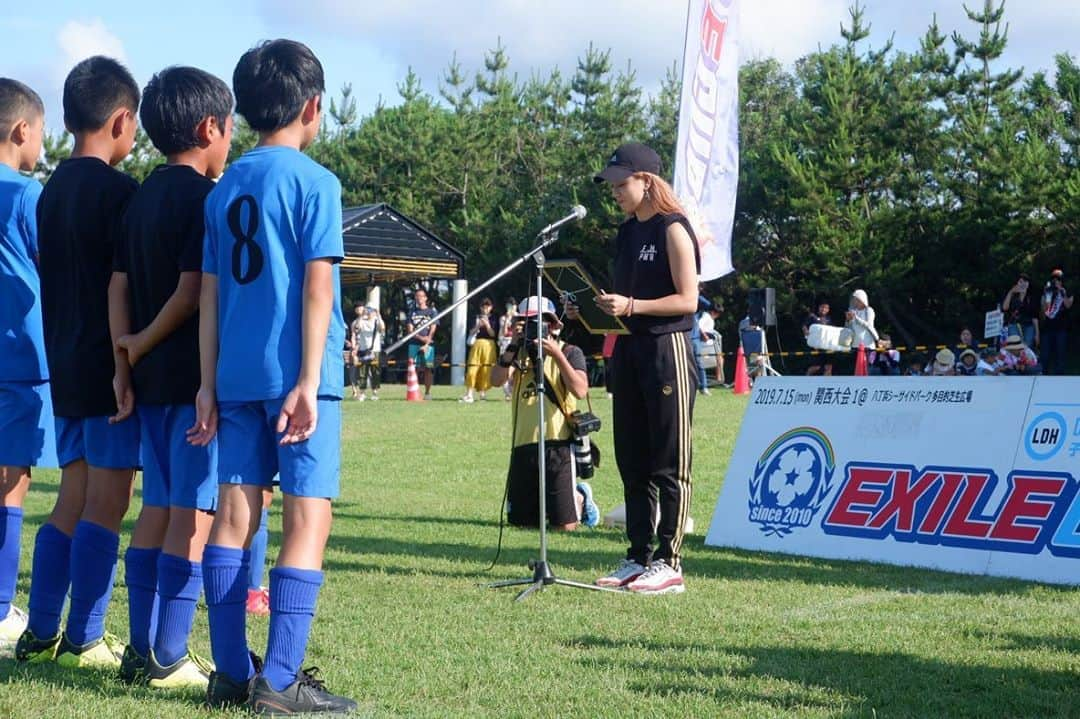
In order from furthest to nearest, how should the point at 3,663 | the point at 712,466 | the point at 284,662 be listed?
1. the point at 712,466
2. the point at 3,663
3. the point at 284,662

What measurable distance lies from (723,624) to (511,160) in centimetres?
5003

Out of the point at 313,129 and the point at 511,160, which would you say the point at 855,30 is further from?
the point at 313,129

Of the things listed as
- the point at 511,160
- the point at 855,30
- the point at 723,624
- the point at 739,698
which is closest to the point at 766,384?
the point at 723,624

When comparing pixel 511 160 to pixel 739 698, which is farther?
pixel 511 160

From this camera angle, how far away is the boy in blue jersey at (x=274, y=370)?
12.4ft

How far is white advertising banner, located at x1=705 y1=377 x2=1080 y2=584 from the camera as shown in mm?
6754

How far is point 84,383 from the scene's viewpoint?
14.9 ft

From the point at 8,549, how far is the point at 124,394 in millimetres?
1220

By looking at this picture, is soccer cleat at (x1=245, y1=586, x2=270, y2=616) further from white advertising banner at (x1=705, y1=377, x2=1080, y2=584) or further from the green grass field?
white advertising banner at (x1=705, y1=377, x2=1080, y2=584)

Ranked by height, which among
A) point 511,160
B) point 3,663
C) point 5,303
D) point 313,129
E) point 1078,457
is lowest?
point 3,663

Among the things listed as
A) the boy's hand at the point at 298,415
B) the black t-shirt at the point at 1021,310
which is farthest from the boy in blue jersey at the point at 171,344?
the black t-shirt at the point at 1021,310

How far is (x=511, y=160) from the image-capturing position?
5453cm

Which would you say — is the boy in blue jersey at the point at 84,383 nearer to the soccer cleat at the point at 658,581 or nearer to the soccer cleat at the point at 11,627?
the soccer cleat at the point at 11,627

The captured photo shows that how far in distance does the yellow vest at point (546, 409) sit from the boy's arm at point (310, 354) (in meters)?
5.82
